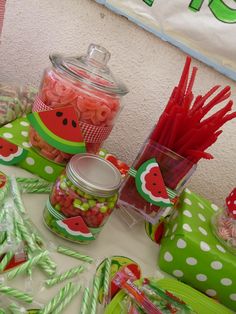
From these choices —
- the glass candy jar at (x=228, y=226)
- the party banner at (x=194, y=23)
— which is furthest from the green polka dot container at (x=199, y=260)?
the party banner at (x=194, y=23)

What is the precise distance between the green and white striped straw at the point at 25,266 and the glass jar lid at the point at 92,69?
0.28 metres

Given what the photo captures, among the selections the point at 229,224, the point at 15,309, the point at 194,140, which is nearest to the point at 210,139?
the point at 194,140

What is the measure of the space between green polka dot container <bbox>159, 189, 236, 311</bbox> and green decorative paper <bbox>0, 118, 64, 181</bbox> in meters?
0.23

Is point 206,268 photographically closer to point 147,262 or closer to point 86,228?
point 147,262

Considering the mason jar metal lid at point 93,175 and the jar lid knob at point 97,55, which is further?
the jar lid knob at point 97,55

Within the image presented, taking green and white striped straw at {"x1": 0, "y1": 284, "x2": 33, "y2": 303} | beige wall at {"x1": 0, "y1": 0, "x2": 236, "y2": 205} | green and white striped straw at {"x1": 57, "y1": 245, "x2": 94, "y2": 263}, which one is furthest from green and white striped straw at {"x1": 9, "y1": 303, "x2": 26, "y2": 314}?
beige wall at {"x1": 0, "y1": 0, "x2": 236, "y2": 205}

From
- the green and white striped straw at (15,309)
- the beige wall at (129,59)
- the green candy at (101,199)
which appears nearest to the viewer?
the green and white striped straw at (15,309)

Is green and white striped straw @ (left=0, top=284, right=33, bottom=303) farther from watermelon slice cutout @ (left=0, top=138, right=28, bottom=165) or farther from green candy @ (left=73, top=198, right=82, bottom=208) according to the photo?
watermelon slice cutout @ (left=0, top=138, right=28, bottom=165)

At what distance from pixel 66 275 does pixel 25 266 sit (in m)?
0.06

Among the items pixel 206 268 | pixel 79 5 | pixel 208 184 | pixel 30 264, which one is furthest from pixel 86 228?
pixel 79 5

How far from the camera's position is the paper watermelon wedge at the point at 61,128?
0.50m

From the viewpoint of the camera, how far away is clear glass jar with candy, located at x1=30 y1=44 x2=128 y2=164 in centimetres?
52

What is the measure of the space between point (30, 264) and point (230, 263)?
0.30m

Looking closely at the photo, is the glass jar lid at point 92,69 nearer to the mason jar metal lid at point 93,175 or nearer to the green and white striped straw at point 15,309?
the mason jar metal lid at point 93,175
